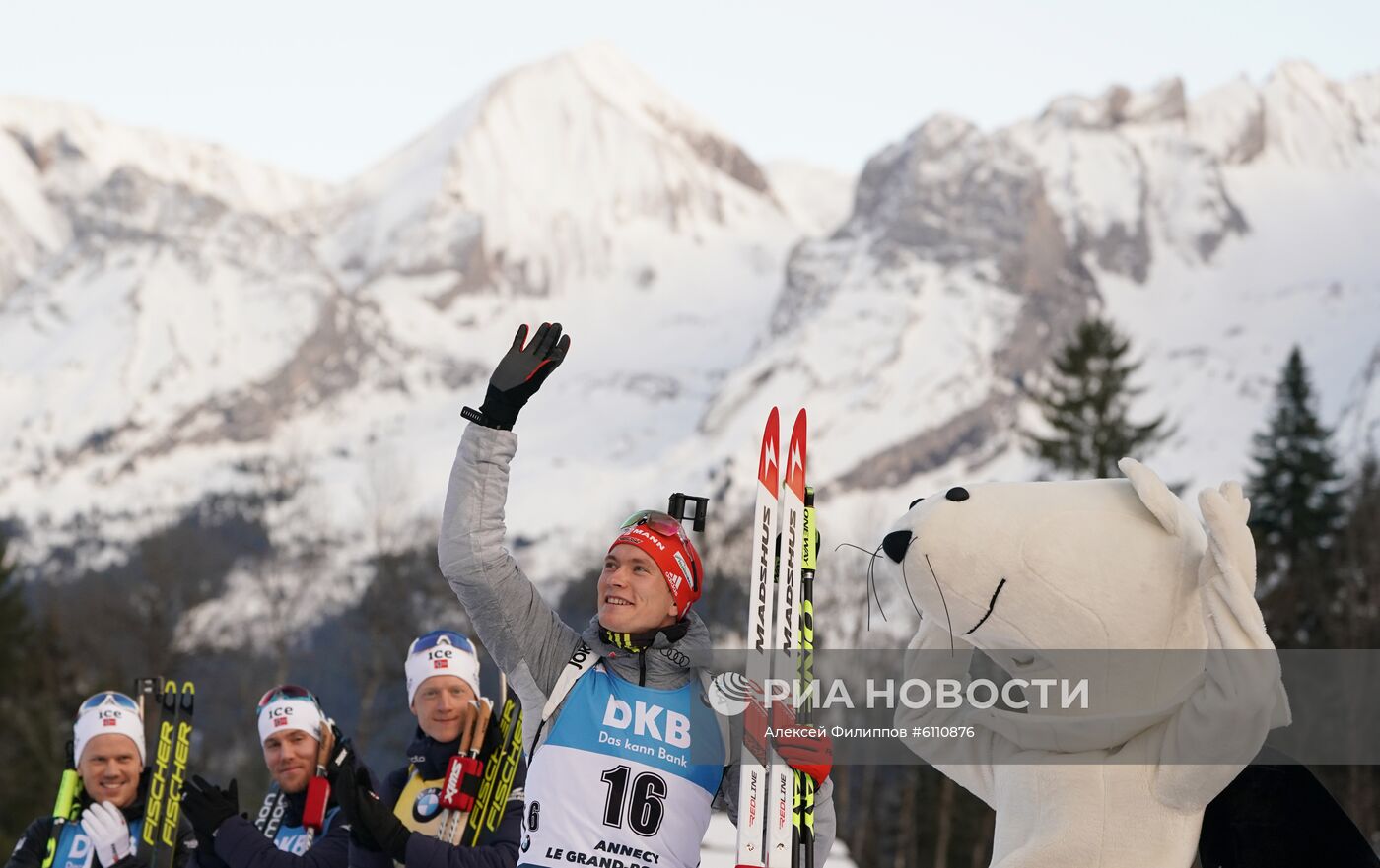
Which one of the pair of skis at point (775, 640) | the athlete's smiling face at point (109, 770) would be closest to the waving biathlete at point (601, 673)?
the pair of skis at point (775, 640)

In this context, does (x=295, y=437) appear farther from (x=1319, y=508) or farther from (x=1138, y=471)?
Result: (x=1138, y=471)

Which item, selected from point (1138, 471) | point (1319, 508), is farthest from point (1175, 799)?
point (1319, 508)

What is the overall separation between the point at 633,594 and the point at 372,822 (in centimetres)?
144

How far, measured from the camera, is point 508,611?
403cm

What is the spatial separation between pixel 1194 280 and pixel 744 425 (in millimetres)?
49364

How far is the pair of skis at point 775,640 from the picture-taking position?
3699 mm

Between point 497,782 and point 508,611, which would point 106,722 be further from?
point 508,611

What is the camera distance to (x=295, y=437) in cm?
4334

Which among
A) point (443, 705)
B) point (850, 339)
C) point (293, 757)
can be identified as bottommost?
point (293, 757)

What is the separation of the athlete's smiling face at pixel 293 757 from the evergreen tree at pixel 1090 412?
96.7ft

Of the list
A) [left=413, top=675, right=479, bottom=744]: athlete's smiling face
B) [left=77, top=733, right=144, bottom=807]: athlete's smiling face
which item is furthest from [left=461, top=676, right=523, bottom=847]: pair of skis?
[left=77, top=733, right=144, bottom=807]: athlete's smiling face

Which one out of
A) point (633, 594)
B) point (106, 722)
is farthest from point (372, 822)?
point (106, 722)

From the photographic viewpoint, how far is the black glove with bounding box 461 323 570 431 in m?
3.78

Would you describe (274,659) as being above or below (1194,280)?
below
